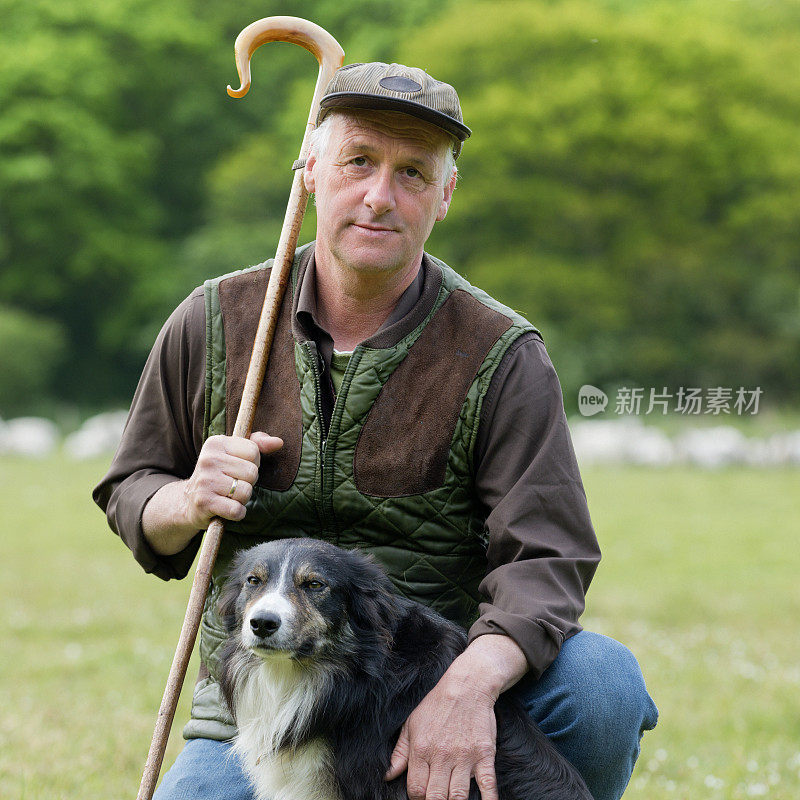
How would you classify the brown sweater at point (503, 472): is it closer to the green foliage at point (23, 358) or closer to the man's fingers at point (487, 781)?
the man's fingers at point (487, 781)

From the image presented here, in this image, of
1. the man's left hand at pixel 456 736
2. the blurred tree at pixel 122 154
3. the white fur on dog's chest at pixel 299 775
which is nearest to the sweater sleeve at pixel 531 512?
the man's left hand at pixel 456 736

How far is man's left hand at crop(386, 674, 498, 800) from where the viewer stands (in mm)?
2717

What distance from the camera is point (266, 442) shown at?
127 inches

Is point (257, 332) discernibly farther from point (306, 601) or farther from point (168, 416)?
point (306, 601)

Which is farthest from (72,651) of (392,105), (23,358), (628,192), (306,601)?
(628,192)

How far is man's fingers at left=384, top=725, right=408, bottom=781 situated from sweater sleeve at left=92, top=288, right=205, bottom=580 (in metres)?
0.95

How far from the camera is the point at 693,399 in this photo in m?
25.5

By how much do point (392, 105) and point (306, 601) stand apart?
4.49 ft

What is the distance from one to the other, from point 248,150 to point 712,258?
1397cm

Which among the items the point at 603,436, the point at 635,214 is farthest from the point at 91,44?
the point at 603,436

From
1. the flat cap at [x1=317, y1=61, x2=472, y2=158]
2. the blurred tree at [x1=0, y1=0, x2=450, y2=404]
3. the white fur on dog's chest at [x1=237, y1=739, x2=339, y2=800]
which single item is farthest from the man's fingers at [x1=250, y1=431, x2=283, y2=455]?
the blurred tree at [x1=0, y1=0, x2=450, y2=404]

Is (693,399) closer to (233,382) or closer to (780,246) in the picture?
(780,246)

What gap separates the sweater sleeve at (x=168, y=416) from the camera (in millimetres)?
3426

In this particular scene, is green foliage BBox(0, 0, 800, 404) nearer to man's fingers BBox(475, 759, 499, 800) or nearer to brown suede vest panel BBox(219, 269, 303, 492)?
brown suede vest panel BBox(219, 269, 303, 492)
